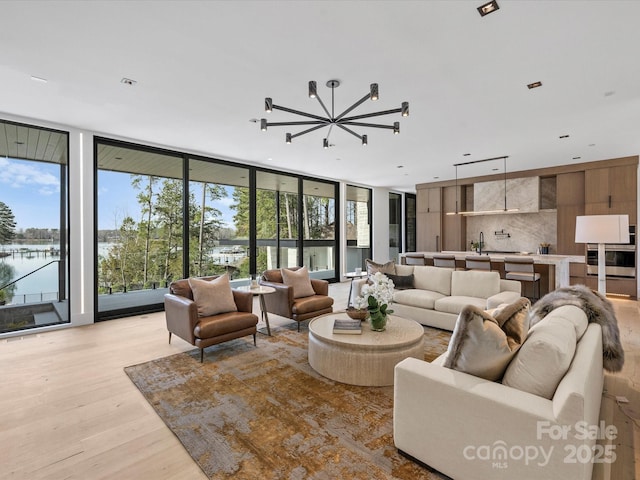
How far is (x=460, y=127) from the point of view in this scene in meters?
4.83

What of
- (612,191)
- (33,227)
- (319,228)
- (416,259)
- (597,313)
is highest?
(612,191)

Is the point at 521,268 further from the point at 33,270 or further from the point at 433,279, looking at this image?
the point at 33,270

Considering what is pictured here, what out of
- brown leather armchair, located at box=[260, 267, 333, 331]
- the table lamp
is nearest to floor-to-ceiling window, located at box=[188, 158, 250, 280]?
brown leather armchair, located at box=[260, 267, 333, 331]

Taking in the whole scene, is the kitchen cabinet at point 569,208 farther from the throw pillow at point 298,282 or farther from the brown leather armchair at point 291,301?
the throw pillow at point 298,282

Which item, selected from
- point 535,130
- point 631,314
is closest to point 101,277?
point 535,130

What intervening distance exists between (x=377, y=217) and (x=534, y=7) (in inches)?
329

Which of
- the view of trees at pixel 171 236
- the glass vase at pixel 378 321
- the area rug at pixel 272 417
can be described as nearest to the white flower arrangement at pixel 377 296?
the glass vase at pixel 378 321

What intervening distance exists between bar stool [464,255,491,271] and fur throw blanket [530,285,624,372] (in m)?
3.40

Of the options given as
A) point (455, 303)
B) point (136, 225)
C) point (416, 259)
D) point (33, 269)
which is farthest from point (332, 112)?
point (33, 269)

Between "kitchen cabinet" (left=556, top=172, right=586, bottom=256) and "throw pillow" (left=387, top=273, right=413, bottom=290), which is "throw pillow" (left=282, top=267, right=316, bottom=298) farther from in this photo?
"kitchen cabinet" (left=556, top=172, right=586, bottom=256)

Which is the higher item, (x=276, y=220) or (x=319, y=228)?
(x=276, y=220)

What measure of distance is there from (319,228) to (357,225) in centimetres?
177

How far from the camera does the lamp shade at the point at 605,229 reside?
4043mm

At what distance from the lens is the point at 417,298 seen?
4.76 meters
